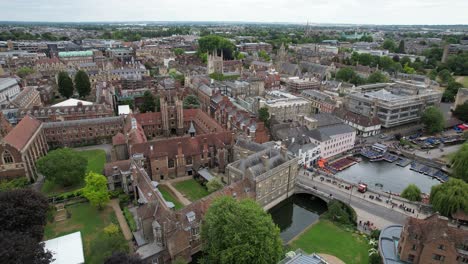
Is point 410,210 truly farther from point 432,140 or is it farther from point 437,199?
point 432,140

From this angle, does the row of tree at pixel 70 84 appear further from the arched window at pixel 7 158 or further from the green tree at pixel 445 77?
the green tree at pixel 445 77

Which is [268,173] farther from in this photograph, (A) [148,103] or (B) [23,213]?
(A) [148,103]

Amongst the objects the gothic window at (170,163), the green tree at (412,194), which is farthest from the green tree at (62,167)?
the green tree at (412,194)

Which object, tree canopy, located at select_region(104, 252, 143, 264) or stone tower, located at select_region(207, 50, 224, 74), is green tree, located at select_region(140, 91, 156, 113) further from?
tree canopy, located at select_region(104, 252, 143, 264)

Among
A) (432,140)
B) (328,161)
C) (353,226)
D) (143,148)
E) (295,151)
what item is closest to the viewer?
(353,226)

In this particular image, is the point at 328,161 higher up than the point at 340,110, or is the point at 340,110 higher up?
the point at 340,110

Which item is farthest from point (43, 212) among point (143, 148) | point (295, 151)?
point (295, 151)

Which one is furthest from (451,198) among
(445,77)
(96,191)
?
(445,77)
